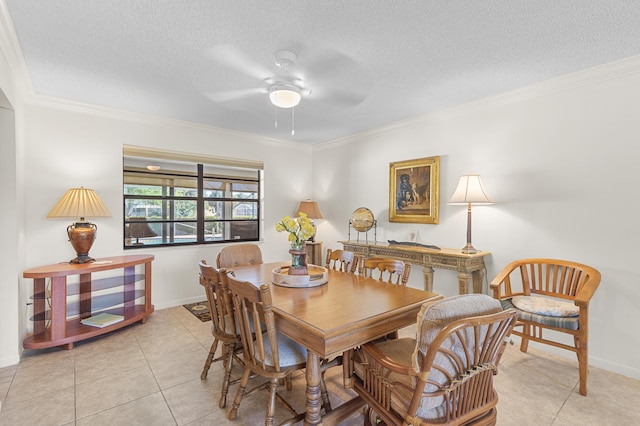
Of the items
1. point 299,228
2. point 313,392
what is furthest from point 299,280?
point 313,392

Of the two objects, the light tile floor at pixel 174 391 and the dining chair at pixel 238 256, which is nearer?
the light tile floor at pixel 174 391

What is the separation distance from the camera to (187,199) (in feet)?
14.1

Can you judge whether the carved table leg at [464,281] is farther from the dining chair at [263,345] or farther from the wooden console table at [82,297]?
the wooden console table at [82,297]

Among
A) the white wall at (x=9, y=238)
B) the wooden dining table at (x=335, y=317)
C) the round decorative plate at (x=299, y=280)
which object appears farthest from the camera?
the white wall at (x=9, y=238)

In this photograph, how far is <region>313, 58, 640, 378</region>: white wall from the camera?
7.98 ft

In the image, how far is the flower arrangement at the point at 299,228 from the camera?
2.24 meters

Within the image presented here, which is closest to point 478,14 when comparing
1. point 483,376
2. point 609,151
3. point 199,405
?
point 609,151

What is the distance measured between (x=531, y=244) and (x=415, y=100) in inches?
71.7

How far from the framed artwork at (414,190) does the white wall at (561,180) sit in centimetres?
10

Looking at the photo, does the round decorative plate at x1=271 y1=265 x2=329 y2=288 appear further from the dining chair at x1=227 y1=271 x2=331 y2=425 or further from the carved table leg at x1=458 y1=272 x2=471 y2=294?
the carved table leg at x1=458 y1=272 x2=471 y2=294

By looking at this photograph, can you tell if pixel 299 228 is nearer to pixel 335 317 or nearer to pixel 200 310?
pixel 335 317

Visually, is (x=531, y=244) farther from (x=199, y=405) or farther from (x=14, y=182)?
(x=14, y=182)

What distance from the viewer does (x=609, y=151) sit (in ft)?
8.21

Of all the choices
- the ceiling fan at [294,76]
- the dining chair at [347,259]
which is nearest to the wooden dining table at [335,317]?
the dining chair at [347,259]
